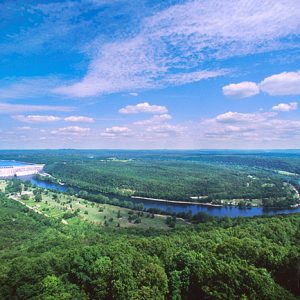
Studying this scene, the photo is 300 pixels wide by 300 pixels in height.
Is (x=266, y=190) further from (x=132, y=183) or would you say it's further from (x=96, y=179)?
(x=96, y=179)

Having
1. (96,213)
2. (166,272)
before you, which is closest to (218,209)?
(96,213)

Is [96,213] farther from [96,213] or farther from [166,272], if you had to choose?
[166,272]

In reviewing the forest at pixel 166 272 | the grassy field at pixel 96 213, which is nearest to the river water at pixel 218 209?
the grassy field at pixel 96 213

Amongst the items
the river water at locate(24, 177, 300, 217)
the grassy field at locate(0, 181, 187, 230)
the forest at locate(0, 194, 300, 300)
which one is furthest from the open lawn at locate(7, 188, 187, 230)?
the forest at locate(0, 194, 300, 300)

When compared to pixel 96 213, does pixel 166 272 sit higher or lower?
higher

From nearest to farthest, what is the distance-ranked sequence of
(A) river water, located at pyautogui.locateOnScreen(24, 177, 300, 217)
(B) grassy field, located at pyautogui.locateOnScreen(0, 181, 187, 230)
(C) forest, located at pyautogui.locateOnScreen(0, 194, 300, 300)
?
(C) forest, located at pyautogui.locateOnScreen(0, 194, 300, 300) → (B) grassy field, located at pyautogui.locateOnScreen(0, 181, 187, 230) → (A) river water, located at pyautogui.locateOnScreen(24, 177, 300, 217)

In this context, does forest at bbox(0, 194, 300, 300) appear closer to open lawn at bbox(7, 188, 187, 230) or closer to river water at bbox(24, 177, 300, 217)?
open lawn at bbox(7, 188, 187, 230)

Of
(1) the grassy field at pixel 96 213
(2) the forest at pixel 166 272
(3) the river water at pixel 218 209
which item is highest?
(2) the forest at pixel 166 272

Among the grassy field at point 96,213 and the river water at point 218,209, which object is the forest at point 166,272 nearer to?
the grassy field at point 96,213

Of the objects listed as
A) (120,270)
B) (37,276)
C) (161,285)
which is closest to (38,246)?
(37,276)
